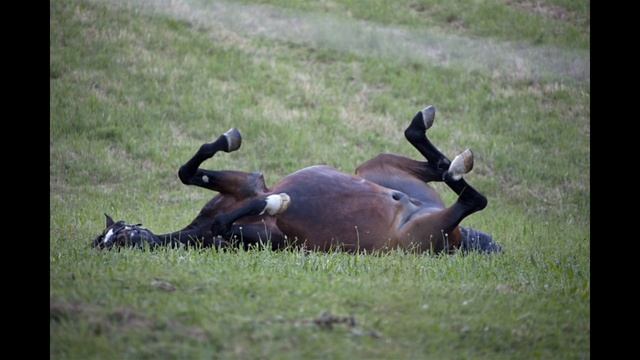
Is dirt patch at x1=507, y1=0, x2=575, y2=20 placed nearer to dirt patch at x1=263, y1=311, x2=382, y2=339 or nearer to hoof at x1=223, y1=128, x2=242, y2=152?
hoof at x1=223, y1=128, x2=242, y2=152

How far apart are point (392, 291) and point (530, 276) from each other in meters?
1.31

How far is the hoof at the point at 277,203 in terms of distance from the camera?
741 centimetres

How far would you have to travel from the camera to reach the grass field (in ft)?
16.7

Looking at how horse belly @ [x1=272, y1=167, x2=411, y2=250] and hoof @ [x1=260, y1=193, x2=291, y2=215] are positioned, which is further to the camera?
horse belly @ [x1=272, y1=167, x2=411, y2=250]

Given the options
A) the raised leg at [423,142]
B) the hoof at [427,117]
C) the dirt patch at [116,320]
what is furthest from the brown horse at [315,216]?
the dirt patch at [116,320]

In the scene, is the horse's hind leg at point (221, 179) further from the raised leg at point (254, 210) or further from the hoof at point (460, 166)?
the hoof at point (460, 166)

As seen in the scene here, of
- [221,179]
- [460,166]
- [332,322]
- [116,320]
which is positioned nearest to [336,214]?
[221,179]

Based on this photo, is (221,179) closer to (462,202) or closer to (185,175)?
(185,175)

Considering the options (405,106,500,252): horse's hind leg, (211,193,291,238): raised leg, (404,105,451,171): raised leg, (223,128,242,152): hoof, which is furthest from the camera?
(404,105,451,171): raised leg

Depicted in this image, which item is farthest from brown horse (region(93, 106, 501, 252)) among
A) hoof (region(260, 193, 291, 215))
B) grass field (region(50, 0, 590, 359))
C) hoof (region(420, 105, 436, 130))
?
hoof (region(420, 105, 436, 130))

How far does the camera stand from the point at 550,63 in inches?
722

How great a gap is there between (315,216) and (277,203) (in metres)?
0.36

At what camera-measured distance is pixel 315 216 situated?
24.8 ft

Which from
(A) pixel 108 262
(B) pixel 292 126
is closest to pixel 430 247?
(A) pixel 108 262
